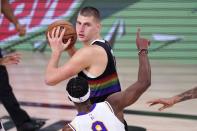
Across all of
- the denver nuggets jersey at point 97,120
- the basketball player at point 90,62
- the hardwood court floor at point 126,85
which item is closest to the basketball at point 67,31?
the basketball player at point 90,62

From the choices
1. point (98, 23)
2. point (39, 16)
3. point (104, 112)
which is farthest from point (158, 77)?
point (104, 112)

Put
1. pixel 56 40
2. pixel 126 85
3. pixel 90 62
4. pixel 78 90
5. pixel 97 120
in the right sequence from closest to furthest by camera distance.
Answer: pixel 78 90, pixel 97 120, pixel 56 40, pixel 90 62, pixel 126 85

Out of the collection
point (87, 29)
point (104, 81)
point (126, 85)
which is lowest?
point (126, 85)

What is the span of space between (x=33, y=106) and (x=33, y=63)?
4174mm

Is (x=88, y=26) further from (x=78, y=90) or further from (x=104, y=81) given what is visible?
(x=78, y=90)

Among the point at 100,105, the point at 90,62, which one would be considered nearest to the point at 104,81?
the point at 90,62

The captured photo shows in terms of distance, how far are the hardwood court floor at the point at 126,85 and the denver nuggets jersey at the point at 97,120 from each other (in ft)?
10.7

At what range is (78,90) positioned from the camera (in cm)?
326

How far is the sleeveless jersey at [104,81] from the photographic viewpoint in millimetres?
4176

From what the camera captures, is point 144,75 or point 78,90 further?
point 144,75

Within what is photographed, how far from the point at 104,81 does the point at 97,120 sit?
889 millimetres

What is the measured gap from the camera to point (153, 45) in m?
12.1

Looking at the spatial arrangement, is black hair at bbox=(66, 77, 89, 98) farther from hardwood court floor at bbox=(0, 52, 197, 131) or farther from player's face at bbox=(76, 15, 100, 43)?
hardwood court floor at bbox=(0, 52, 197, 131)

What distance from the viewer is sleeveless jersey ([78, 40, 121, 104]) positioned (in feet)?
13.7
